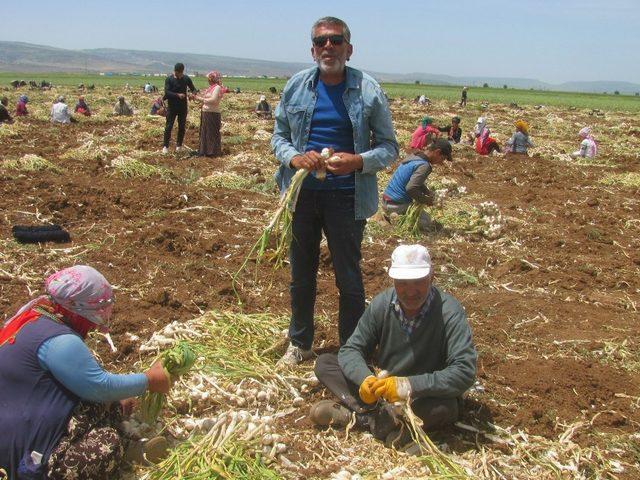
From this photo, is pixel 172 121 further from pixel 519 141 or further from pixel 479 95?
pixel 479 95

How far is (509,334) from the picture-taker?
4.44m

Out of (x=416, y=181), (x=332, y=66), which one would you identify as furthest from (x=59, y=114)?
(x=332, y=66)

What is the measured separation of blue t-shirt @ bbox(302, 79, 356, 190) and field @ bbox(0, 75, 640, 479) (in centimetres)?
91

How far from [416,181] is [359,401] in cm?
357

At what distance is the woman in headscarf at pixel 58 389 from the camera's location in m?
2.43

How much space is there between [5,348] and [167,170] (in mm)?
6979

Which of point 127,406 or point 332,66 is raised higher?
point 332,66

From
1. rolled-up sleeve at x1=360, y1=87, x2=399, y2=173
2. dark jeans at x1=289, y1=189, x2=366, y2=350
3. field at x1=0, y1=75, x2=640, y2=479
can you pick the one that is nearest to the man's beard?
rolled-up sleeve at x1=360, y1=87, x2=399, y2=173

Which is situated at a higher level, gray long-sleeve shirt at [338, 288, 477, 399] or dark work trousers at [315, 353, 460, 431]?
gray long-sleeve shirt at [338, 288, 477, 399]

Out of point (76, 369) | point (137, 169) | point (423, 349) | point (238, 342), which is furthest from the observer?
point (137, 169)

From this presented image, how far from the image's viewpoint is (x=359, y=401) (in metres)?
3.26

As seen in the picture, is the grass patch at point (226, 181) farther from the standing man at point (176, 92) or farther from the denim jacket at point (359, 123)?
the denim jacket at point (359, 123)

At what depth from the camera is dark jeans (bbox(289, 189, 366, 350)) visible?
3.48 meters

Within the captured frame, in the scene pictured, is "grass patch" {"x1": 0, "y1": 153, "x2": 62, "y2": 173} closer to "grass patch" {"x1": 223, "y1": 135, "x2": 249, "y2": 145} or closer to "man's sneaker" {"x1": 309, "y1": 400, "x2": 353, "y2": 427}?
"grass patch" {"x1": 223, "y1": 135, "x2": 249, "y2": 145}
